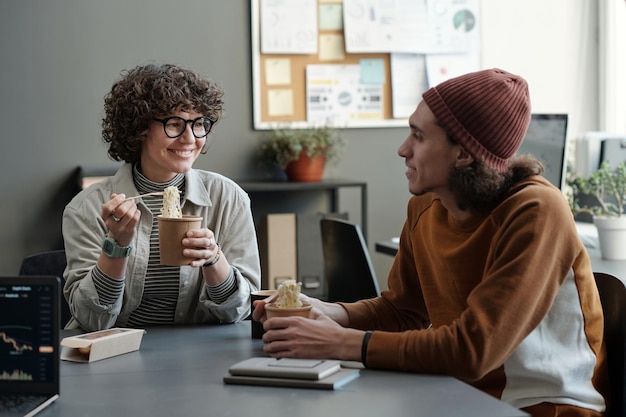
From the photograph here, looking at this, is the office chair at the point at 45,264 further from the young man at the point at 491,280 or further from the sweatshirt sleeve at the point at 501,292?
the sweatshirt sleeve at the point at 501,292

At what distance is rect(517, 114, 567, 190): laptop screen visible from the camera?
141 inches

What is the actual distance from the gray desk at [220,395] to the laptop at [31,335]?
5 cm

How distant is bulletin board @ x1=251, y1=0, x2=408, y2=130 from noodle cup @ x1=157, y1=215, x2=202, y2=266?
2.82m

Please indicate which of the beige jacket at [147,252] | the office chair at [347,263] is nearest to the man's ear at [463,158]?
the beige jacket at [147,252]

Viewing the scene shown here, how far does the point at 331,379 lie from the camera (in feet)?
4.92

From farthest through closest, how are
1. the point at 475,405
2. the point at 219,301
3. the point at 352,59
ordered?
the point at 352,59
the point at 219,301
the point at 475,405

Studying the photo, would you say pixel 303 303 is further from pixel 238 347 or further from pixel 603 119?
pixel 603 119

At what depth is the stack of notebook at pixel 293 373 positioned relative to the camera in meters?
1.49

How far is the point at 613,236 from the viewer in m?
3.16

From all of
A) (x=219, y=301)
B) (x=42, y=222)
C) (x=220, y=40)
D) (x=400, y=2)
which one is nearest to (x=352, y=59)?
(x=400, y=2)

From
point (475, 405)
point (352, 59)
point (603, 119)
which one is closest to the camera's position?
point (475, 405)

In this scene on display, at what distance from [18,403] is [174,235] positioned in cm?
56

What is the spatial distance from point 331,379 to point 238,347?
17.1 inches

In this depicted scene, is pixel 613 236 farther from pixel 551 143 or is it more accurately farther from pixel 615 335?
pixel 615 335
